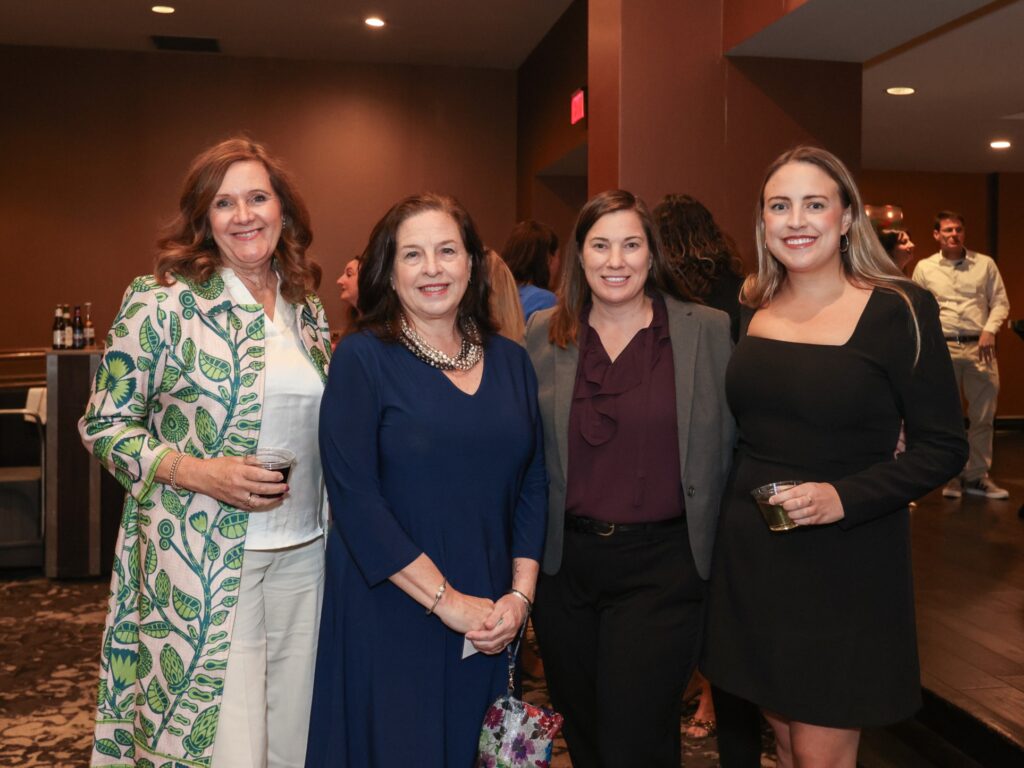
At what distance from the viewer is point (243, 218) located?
84.4 inches

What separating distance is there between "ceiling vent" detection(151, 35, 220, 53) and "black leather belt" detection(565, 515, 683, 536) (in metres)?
7.06

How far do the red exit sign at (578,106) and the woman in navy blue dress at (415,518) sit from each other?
4.98 m

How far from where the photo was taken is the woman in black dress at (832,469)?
6.44 feet

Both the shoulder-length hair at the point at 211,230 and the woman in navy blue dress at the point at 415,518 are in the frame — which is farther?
the shoulder-length hair at the point at 211,230

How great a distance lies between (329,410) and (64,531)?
4173 mm

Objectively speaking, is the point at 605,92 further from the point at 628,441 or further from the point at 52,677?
the point at 52,677

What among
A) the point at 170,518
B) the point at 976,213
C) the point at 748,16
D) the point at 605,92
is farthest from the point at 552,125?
the point at 976,213

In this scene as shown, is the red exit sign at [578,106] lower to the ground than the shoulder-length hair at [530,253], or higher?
higher

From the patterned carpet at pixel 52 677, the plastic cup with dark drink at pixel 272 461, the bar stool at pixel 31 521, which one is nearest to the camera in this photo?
the plastic cup with dark drink at pixel 272 461

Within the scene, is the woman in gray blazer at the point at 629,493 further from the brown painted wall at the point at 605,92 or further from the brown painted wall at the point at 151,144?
the brown painted wall at the point at 151,144

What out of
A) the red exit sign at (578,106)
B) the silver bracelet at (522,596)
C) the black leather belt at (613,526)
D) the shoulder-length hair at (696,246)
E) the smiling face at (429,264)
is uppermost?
the red exit sign at (578,106)

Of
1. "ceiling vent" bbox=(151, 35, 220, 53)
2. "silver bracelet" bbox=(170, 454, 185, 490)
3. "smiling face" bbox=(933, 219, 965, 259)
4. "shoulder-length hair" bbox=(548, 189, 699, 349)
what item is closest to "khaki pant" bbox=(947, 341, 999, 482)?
"smiling face" bbox=(933, 219, 965, 259)

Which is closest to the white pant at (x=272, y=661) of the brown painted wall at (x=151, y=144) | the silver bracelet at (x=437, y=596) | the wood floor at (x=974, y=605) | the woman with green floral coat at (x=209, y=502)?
the woman with green floral coat at (x=209, y=502)

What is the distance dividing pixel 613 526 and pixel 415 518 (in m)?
0.45
